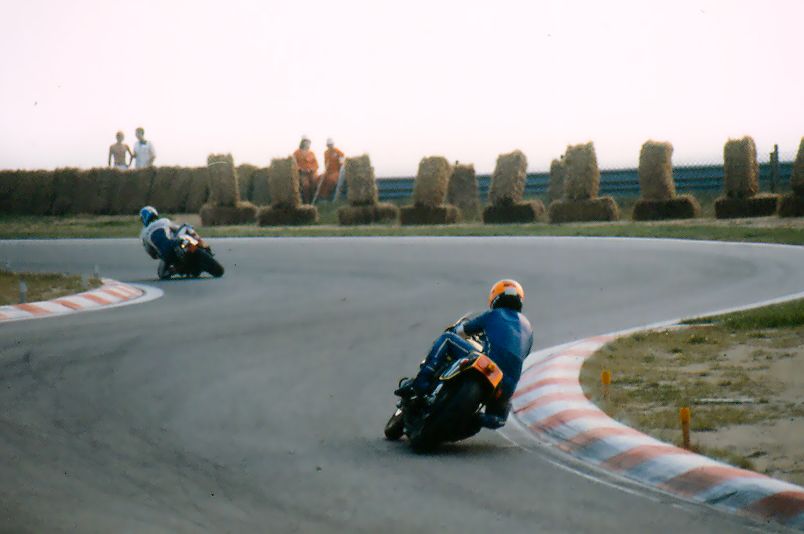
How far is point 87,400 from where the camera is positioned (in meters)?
9.34

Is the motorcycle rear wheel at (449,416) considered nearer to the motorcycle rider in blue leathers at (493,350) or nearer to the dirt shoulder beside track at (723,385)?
the motorcycle rider in blue leathers at (493,350)

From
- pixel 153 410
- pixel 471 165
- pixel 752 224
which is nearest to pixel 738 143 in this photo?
pixel 752 224

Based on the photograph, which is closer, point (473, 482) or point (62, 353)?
point (473, 482)

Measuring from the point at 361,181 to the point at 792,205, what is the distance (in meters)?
10.6

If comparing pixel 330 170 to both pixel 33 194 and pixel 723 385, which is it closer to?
pixel 33 194

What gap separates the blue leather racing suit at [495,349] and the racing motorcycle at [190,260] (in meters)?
12.8

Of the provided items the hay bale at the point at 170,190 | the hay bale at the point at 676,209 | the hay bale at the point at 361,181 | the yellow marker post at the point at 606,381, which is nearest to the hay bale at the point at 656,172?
the hay bale at the point at 676,209

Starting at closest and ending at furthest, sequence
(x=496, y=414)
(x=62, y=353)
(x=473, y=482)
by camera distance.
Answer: (x=473, y=482) < (x=496, y=414) < (x=62, y=353)

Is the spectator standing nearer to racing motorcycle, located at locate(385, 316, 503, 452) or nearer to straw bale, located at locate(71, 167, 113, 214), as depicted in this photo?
straw bale, located at locate(71, 167, 113, 214)

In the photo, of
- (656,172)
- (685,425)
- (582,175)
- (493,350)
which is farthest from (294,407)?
(582,175)

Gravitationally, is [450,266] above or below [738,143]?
Result: below

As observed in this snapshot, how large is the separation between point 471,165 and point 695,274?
17097mm

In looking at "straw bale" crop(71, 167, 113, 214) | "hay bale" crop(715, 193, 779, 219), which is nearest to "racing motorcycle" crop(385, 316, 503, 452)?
"hay bale" crop(715, 193, 779, 219)

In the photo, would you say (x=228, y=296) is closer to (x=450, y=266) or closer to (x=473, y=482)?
(x=450, y=266)
